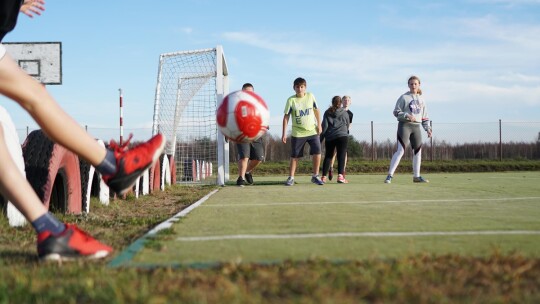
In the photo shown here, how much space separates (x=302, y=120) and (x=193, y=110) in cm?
343

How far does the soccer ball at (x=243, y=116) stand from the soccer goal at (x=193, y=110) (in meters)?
4.51

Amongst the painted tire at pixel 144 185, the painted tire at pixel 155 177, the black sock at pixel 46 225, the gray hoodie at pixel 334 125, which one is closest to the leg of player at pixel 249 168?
the gray hoodie at pixel 334 125

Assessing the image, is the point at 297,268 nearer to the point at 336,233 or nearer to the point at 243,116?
the point at 336,233

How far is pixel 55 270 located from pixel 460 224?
2626mm

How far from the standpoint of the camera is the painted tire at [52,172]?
4406 millimetres

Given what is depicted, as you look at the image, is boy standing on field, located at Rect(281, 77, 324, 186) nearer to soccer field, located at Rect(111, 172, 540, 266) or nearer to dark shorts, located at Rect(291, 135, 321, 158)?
dark shorts, located at Rect(291, 135, 321, 158)

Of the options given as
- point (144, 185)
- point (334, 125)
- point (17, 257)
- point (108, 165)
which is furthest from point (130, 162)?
point (334, 125)

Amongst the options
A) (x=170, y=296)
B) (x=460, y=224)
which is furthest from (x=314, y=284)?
(x=460, y=224)

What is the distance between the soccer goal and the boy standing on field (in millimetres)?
1745

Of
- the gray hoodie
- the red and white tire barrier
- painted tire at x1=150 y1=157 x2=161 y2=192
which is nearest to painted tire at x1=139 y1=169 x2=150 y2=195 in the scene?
painted tire at x1=150 y1=157 x2=161 y2=192

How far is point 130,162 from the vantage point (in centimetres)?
312

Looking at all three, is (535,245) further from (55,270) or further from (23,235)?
(23,235)

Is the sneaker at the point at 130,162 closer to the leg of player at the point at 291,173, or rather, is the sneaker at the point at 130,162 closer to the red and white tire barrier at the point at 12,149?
the red and white tire barrier at the point at 12,149

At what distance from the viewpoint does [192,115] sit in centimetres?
1260
